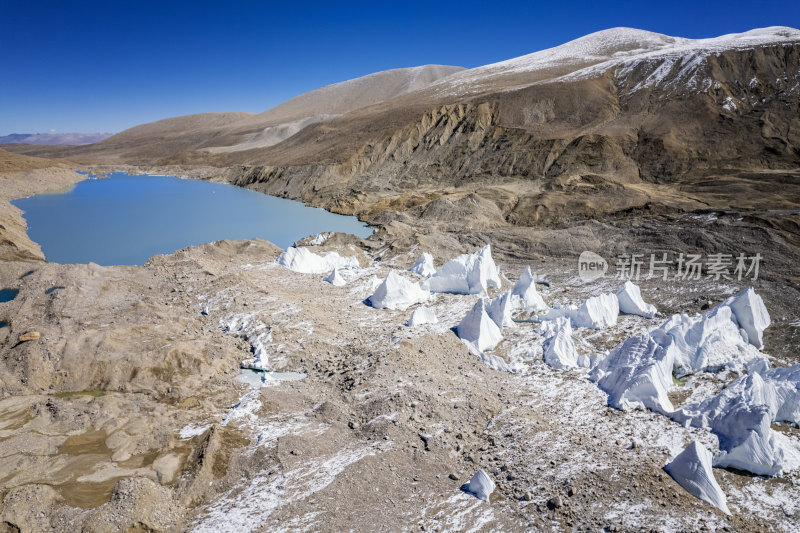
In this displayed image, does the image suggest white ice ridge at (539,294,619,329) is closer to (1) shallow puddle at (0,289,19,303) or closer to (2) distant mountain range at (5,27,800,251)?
(2) distant mountain range at (5,27,800,251)

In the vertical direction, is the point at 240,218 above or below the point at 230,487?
above

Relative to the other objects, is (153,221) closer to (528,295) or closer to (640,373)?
(528,295)

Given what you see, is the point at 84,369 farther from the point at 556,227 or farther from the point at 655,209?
the point at 655,209

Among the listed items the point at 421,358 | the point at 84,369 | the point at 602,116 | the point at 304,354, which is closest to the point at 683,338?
the point at 421,358

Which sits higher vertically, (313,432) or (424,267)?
(424,267)

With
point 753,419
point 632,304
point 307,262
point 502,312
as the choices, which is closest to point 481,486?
point 753,419

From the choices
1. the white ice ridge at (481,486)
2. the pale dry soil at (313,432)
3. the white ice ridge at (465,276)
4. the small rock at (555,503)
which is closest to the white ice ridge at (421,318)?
the pale dry soil at (313,432)

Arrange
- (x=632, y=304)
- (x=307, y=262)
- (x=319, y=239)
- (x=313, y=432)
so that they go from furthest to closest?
(x=319, y=239)
(x=307, y=262)
(x=632, y=304)
(x=313, y=432)
